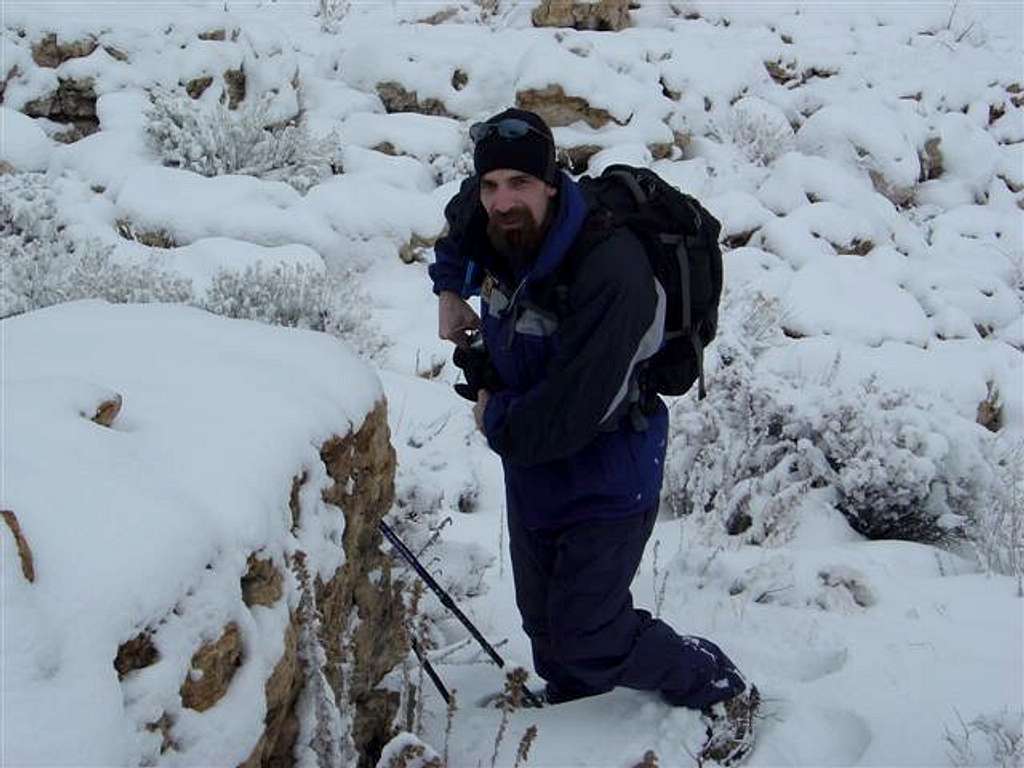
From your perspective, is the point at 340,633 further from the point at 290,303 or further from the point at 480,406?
the point at 290,303

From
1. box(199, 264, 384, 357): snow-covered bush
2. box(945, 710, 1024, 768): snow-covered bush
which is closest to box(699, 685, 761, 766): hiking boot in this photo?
box(945, 710, 1024, 768): snow-covered bush

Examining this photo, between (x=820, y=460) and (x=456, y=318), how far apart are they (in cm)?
229

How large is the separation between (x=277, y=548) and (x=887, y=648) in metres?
2.20

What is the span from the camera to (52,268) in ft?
16.0

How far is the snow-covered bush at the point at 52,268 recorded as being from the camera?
4559 millimetres

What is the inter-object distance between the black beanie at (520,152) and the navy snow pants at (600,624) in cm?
96

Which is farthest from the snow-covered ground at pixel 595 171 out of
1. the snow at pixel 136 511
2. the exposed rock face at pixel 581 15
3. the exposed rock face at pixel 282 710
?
the exposed rock face at pixel 581 15

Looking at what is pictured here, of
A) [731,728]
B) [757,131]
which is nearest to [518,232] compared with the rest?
[731,728]

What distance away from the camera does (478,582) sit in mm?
3338

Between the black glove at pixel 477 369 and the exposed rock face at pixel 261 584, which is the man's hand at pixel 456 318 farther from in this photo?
the exposed rock face at pixel 261 584

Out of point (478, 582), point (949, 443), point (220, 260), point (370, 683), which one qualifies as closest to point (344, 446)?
point (370, 683)

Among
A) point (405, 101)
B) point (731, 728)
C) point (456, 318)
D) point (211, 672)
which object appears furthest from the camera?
point (405, 101)

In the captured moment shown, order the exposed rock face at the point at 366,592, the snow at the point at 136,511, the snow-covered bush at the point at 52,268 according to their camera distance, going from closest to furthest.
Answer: the snow at the point at 136,511 → the exposed rock face at the point at 366,592 → the snow-covered bush at the point at 52,268

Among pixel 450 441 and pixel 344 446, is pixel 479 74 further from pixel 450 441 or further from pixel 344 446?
pixel 344 446
